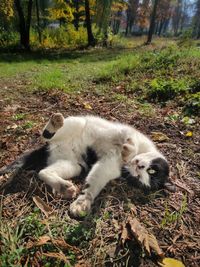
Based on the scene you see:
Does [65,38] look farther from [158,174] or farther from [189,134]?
[158,174]

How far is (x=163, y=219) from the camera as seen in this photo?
2531mm

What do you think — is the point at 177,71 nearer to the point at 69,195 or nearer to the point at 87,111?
the point at 87,111

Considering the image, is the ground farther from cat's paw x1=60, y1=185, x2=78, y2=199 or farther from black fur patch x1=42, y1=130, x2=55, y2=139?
black fur patch x1=42, y1=130, x2=55, y2=139

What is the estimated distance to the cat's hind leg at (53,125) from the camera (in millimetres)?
3184


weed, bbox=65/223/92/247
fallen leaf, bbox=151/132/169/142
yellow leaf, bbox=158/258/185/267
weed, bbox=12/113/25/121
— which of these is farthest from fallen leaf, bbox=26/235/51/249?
weed, bbox=12/113/25/121

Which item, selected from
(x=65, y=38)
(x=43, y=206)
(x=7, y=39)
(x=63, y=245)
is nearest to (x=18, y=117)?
(x=43, y=206)

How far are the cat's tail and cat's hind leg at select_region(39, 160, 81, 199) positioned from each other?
8.2 inches

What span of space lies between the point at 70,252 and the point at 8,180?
1.16 metres

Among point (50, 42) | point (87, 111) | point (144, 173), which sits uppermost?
point (144, 173)

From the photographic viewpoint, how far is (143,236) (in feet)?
7.54

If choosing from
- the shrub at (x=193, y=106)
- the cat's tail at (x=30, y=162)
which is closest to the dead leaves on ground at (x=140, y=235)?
the cat's tail at (x=30, y=162)

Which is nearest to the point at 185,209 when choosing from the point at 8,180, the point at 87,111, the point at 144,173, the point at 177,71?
the point at 144,173

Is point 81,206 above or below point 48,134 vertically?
below

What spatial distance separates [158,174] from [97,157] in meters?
0.66
